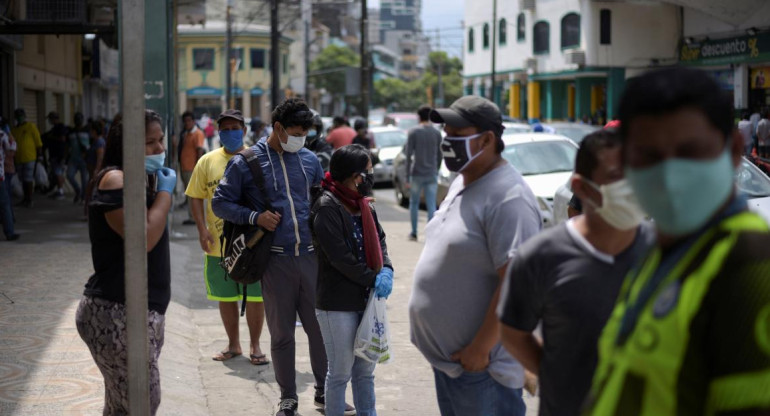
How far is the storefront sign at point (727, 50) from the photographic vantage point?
31.5m

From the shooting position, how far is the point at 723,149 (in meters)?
1.94

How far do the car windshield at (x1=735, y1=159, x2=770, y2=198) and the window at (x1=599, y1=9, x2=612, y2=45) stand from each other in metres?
32.2

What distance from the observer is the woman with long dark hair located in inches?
177

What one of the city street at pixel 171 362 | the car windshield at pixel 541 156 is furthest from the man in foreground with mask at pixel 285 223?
the car windshield at pixel 541 156

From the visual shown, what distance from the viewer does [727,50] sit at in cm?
3372

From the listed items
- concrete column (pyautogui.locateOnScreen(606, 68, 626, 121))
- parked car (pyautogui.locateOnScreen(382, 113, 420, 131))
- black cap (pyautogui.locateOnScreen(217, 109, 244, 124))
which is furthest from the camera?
concrete column (pyautogui.locateOnScreen(606, 68, 626, 121))

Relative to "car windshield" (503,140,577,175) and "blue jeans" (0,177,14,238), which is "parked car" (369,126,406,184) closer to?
"car windshield" (503,140,577,175)

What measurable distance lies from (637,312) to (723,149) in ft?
1.14

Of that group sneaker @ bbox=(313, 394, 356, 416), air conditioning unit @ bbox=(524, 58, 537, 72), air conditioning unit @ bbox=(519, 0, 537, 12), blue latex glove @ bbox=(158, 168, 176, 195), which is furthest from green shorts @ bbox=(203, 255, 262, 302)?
air conditioning unit @ bbox=(519, 0, 537, 12)

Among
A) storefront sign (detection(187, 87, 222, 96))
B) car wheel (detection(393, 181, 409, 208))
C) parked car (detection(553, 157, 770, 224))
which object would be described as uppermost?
storefront sign (detection(187, 87, 222, 96))

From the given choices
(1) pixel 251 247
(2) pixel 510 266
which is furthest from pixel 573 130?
(2) pixel 510 266

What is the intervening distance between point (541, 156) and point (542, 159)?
0.09 metres

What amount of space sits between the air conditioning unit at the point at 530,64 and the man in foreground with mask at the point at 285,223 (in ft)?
148

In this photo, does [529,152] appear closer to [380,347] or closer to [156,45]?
[156,45]
